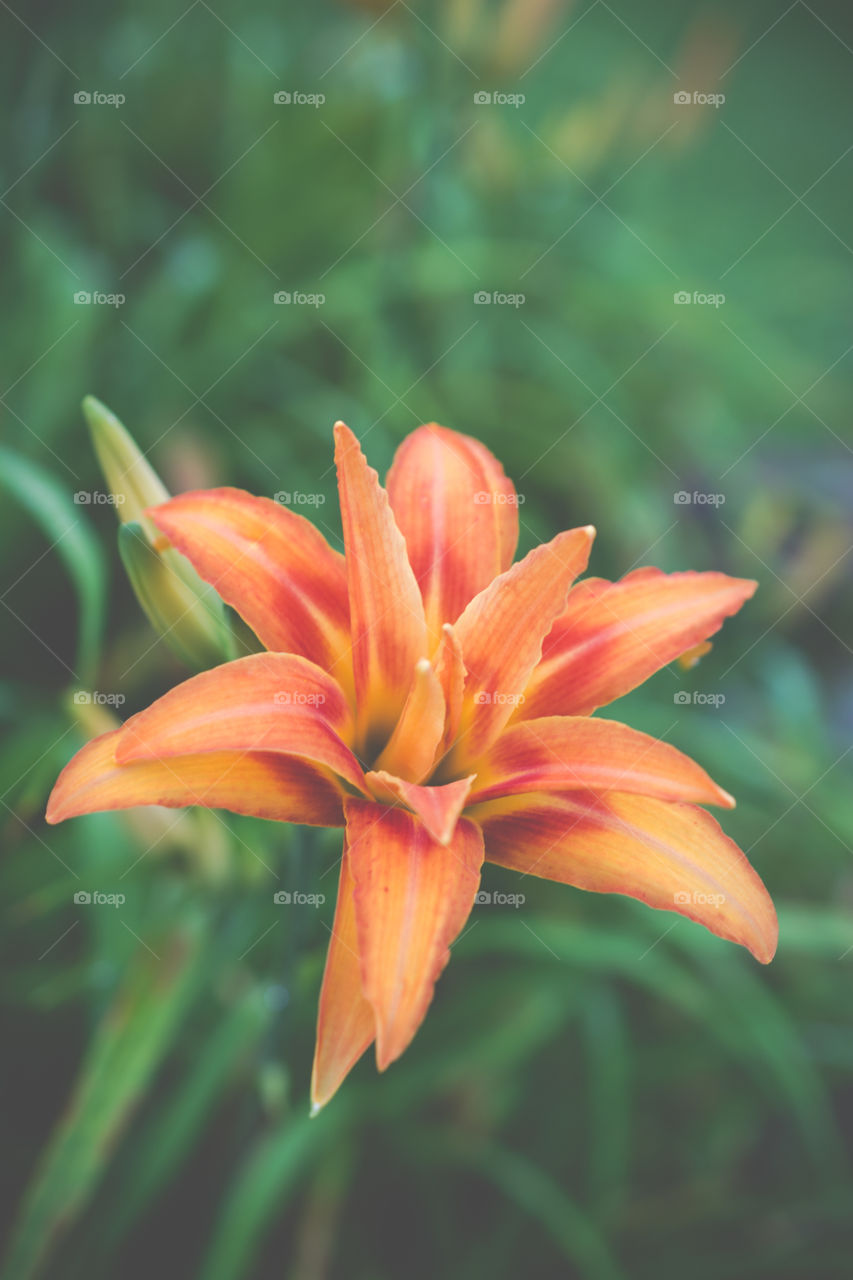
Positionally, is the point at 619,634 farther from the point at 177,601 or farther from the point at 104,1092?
the point at 104,1092

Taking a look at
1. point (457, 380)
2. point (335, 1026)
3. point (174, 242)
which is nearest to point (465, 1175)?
point (335, 1026)
